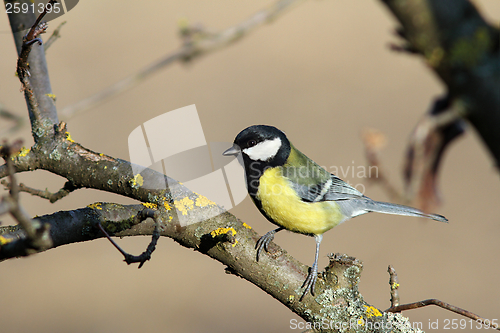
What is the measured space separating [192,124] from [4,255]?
2.06 meters

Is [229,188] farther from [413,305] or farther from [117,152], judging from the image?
[117,152]

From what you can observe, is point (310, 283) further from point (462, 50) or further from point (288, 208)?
point (462, 50)

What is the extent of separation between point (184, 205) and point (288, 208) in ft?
3.12

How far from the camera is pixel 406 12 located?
68 centimetres

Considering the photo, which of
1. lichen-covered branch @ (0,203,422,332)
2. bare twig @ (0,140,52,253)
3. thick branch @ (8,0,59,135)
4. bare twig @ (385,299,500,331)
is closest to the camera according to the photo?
bare twig @ (0,140,52,253)

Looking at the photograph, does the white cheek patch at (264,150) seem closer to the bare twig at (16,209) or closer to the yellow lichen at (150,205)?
the yellow lichen at (150,205)

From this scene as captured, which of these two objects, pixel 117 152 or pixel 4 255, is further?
pixel 117 152

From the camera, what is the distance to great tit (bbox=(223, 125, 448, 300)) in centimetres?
285

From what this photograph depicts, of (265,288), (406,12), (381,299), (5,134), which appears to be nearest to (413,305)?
(265,288)

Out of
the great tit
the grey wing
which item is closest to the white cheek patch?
the great tit

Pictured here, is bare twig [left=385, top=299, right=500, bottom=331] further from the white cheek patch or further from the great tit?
the white cheek patch

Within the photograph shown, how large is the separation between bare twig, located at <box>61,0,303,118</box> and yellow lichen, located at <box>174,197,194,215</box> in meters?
1.42

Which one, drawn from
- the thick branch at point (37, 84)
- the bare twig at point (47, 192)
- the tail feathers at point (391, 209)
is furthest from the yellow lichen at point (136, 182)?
the tail feathers at point (391, 209)

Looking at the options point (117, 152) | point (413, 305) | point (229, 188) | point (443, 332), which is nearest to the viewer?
point (413, 305)
